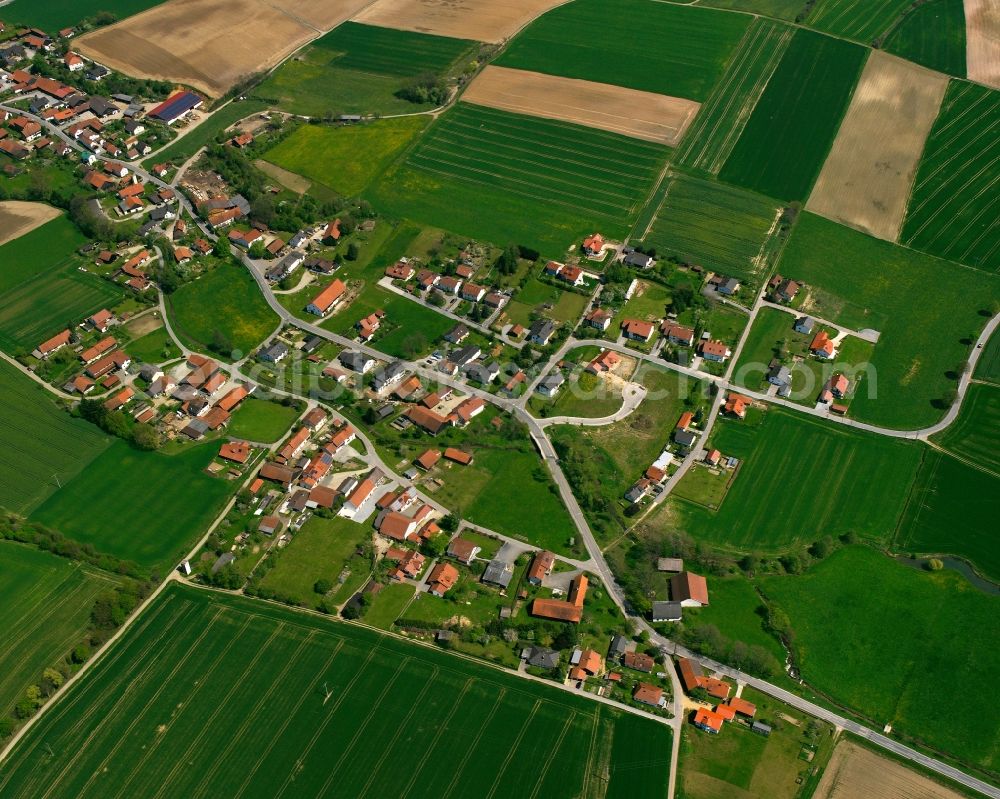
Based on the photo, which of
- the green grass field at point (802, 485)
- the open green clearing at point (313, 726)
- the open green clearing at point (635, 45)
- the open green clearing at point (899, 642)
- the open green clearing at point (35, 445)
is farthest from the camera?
the open green clearing at point (635, 45)

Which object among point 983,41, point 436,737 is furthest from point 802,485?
point 983,41

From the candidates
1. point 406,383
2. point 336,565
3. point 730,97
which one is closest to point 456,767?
point 336,565

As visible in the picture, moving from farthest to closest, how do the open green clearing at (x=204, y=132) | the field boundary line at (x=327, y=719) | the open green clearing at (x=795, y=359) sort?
the open green clearing at (x=204, y=132)
the open green clearing at (x=795, y=359)
the field boundary line at (x=327, y=719)

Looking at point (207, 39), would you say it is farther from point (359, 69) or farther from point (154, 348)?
point (154, 348)

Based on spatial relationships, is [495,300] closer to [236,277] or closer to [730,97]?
[236,277]

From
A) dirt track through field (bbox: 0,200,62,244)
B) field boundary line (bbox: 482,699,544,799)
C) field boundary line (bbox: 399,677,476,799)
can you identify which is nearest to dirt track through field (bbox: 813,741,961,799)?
field boundary line (bbox: 482,699,544,799)

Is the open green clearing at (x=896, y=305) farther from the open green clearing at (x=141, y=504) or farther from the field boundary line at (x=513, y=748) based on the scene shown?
the open green clearing at (x=141, y=504)

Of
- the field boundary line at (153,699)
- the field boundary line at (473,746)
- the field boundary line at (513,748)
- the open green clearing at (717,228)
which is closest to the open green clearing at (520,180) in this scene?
the open green clearing at (717,228)
